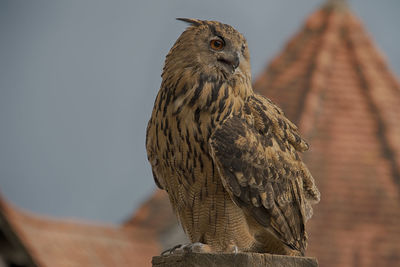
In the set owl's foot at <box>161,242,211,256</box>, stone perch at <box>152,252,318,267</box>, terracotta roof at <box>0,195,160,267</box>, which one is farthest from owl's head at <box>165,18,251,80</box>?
terracotta roof at <box>0,195,160,267</box>

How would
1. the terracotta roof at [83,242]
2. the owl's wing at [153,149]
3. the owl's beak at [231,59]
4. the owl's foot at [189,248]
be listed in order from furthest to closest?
the terracotta roof at [83,242], the owl's wing at [153,149], the owl's beak at [231,59], the owl's foot at [189,248]

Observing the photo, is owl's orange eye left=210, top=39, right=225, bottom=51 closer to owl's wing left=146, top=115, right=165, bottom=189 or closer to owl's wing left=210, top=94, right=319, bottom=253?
owl's wing left=210, top=94, right=319, bottom=253

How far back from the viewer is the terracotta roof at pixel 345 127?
46.4 ft

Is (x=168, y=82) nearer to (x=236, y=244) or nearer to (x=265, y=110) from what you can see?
(x=265, y=110)

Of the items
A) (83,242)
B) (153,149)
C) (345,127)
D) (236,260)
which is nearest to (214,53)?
(153,149)

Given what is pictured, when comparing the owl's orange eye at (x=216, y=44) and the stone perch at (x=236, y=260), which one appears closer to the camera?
the stone perch at (x=236, y=260)

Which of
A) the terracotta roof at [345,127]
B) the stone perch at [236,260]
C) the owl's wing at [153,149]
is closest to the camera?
the stone perch at [236,260]

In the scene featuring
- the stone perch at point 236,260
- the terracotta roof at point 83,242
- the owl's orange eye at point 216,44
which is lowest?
the terracotta roof at point 83,242

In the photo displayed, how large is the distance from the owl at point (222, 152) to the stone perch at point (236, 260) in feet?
1.45

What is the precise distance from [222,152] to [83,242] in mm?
12531

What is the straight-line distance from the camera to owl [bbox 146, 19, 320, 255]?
5043 mm

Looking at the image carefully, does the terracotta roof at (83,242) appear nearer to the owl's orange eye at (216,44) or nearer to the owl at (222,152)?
the owl at (222,152)

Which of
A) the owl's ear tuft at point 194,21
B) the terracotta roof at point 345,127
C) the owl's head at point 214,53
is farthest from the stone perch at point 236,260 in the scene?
the terracotta roof at point 345,127

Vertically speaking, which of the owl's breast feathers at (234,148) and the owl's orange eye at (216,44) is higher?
the owl's orange eye at (216,44)
